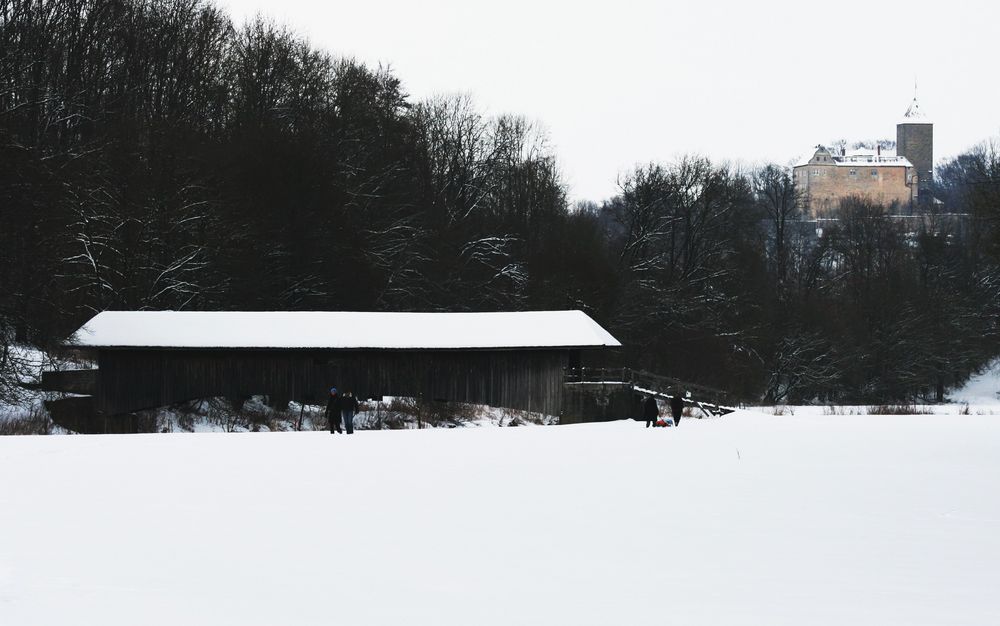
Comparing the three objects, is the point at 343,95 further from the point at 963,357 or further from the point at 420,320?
the point at 963,357

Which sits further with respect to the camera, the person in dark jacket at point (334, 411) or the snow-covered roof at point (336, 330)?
the snow-covered roof at point (336, 330)

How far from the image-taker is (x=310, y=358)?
37.5 metres

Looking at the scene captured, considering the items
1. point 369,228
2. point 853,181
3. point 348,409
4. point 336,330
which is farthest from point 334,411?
point 853,181

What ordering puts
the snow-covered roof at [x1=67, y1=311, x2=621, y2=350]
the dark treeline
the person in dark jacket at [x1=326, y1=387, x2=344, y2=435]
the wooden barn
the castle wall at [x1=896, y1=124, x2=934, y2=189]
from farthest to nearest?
the castle wall at [x1=896, y1=124, x2=934, y2=189] → the dark treeline → the wooden barn → the snow-covered roof at [x1=67, y1=311, x2=621, y2=350] → the person in dark jacket at [x1=326, y1=387, x2=344, y2=435]

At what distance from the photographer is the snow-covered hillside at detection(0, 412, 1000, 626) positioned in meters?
8.49

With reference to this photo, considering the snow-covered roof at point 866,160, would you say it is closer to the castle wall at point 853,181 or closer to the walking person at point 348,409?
the castle wall at point 853,181

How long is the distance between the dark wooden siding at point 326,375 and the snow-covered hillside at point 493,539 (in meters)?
14.2

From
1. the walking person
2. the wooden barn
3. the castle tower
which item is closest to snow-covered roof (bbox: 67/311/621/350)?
the wooden barn

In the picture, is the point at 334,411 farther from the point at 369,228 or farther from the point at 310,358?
the point at 369,228

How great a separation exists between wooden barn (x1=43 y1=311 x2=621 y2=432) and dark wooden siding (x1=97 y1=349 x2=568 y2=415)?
30mm

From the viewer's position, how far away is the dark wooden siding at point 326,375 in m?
35.9

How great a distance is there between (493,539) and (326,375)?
26666mm

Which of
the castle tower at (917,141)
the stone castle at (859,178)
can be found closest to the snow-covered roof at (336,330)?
the stone castle at (859,178)

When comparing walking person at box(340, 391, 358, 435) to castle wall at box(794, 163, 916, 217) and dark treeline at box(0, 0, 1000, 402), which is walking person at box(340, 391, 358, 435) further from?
castle wall at box(794, 163, 916, 217)
